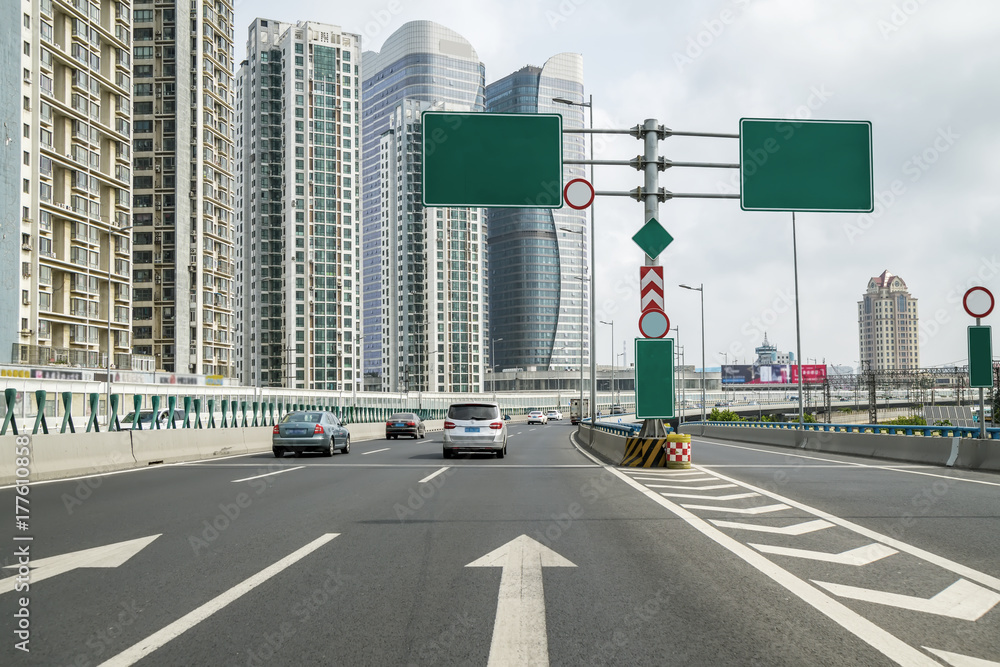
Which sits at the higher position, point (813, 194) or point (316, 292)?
point (316, 292)

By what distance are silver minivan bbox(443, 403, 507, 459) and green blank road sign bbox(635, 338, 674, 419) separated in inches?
293

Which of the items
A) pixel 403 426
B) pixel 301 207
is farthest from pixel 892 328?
pixel 403 426

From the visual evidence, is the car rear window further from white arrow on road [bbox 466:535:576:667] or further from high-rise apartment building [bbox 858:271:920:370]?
high-rise apartment building [bbox 858:271:920:370]

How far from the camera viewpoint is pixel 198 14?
90188 millimetres

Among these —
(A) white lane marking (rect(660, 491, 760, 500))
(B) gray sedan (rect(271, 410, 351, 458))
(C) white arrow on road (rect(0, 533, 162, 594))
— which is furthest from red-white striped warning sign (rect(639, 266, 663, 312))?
(B) gray sedan (rect(271, 410, 351, 458))

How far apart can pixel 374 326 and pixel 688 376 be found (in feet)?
226

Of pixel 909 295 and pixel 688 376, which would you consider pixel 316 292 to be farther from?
pixel 909 295

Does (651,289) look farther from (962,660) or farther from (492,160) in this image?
(962,660)

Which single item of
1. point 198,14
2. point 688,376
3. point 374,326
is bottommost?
point 688,376

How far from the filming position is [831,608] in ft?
17.6

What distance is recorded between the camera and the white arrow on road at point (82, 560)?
639 cm

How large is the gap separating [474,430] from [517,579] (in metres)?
16.9

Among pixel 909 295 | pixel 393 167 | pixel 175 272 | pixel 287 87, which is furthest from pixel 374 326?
pixel 909 295

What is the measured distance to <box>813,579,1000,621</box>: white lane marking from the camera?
529 centimetres
